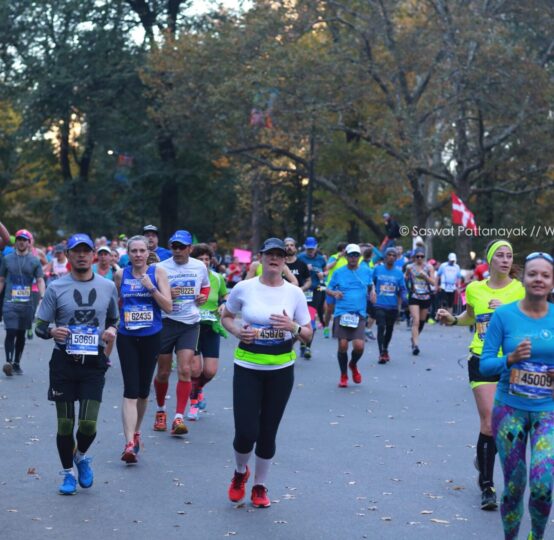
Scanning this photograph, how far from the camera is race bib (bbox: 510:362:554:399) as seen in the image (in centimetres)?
610

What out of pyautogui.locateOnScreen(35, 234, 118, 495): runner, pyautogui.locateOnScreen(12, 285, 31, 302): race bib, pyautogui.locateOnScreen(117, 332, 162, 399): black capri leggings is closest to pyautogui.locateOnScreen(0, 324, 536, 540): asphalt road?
pyautogui.locateOnScreen(35, 234, 118, 495): runner

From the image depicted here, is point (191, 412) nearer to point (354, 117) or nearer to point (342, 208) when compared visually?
point (354, 117)

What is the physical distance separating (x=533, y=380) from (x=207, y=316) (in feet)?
20.4

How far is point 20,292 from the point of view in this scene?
50.2 ft

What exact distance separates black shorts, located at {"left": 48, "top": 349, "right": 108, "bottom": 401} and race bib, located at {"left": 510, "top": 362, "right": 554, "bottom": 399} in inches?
123

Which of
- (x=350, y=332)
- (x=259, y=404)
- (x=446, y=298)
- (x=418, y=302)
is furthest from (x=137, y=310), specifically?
(x=446, y=298)

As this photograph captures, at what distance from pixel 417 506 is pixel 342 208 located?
37.7 metres

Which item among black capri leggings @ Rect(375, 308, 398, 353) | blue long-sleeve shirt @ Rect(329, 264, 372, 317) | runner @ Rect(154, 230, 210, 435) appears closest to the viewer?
runner @ Rect(154, 230, 210, 435)

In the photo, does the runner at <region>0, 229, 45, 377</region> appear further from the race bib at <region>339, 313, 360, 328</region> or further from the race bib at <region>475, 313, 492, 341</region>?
the race bib at <region>475, 313, 492, 341</region>

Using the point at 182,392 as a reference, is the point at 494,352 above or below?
above

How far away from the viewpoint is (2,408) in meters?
12.2

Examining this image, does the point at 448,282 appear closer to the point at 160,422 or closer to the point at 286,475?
the point at 160,422

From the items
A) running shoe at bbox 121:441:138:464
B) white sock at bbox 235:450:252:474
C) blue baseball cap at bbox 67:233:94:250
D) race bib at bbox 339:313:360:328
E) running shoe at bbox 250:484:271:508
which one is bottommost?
running shoe at bbox 121:441:138:464

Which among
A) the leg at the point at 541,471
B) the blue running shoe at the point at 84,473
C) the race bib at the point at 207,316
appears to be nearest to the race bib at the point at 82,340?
the blue running shoe at the point at 84,473
